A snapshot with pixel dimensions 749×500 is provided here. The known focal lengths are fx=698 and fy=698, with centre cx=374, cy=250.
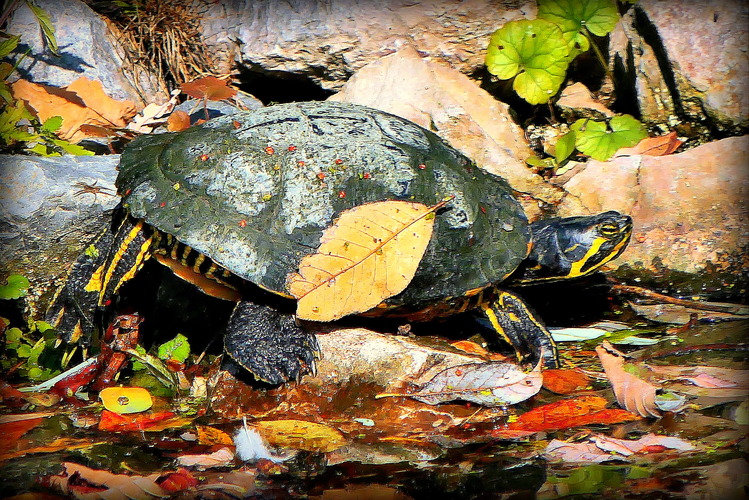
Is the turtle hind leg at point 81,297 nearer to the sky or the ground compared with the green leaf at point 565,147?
nearer to the ground

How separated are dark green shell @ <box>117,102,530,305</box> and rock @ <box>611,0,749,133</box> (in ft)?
6.78

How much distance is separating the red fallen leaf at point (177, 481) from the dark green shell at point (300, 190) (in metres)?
0.91

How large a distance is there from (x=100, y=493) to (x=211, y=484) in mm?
348

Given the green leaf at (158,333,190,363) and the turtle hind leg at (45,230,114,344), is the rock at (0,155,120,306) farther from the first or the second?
the green leaf at (158,333,190,363)

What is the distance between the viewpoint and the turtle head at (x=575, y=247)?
3701 millimetres

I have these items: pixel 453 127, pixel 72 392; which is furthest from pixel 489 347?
pixel 72 392

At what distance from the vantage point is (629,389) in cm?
281

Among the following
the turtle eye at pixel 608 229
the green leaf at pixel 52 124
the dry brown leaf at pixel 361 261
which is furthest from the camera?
the green leaf at pixel 52 124

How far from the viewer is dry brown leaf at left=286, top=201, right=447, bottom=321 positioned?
302cm

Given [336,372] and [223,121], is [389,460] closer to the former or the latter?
[336,372]

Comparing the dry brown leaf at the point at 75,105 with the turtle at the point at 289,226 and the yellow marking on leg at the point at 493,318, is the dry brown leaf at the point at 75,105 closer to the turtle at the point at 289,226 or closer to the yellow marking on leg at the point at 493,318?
the turtle at the point at 289,226

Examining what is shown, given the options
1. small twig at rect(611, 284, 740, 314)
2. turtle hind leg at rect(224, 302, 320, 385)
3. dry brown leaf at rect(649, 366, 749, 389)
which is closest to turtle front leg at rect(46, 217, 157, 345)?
turtle hind leg at rect(224, 302, 320, 385)

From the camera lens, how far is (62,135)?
178 inches

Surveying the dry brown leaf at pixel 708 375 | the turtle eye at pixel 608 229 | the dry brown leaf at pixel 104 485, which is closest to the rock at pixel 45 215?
the dry brown leaf at pixel 104 485
